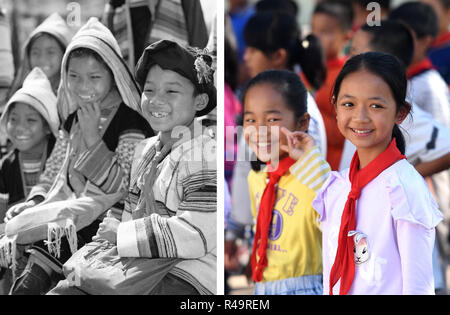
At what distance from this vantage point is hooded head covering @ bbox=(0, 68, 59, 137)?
2.82 meters

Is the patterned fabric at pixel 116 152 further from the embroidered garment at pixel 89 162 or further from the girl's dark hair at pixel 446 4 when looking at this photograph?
→ the girl's dark hair at pixel 446 4

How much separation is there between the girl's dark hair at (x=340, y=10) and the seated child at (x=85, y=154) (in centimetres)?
232

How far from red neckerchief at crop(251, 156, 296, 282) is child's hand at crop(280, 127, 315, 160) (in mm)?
57

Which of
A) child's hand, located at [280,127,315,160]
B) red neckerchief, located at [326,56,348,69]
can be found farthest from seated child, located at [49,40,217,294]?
red neckerchief, located at [326,56,348,69]

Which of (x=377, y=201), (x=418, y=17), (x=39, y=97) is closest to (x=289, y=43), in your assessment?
(x=418, y=17)

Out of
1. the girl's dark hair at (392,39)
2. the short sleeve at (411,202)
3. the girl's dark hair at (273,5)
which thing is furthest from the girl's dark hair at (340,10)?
the short sleeve at (411,202)

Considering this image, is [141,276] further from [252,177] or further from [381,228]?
[381,228]

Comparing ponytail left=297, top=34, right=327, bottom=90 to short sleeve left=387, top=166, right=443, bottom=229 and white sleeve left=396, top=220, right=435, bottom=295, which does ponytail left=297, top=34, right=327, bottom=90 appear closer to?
short sleeve left=387, top=166, right=443, bottom=229

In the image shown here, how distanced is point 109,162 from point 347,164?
0.92 meters

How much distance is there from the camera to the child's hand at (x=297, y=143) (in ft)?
8.67

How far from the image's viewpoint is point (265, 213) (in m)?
2.67
